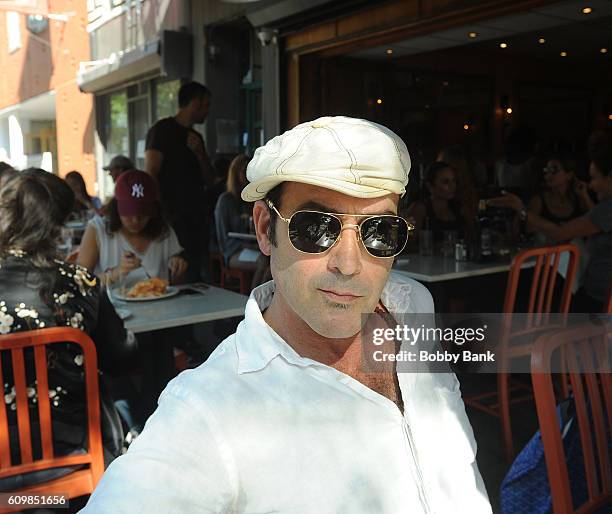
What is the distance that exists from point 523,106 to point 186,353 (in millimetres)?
7831

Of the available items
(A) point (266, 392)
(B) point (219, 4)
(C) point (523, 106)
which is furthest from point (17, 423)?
(C) point (523, 106)

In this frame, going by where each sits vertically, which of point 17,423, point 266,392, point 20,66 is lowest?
point 17,423

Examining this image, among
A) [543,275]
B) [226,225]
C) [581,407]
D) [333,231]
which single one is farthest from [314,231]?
[226,225]

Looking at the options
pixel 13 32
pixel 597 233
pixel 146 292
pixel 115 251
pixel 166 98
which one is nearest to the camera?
pixel 146 292

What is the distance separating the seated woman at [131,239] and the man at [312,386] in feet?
A: 6.91

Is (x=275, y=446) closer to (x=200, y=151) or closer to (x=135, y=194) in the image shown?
(x=135, y=194)

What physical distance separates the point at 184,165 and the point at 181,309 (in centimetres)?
216

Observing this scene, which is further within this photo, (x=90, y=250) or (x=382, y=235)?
(x=90, y=250)

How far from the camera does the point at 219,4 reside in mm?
7820

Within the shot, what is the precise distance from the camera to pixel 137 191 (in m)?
3.05

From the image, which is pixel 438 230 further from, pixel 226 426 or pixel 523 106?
pixel 523 106

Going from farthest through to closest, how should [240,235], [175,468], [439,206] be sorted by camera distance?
[240,235], [439,206], [175,468]

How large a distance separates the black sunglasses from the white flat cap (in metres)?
0.05

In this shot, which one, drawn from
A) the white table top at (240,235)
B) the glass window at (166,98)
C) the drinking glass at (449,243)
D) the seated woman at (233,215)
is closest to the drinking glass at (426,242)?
the drinking glass at (449,243)
